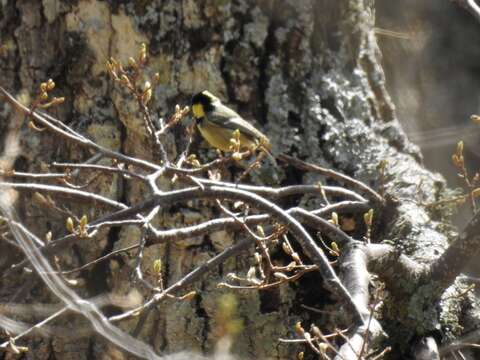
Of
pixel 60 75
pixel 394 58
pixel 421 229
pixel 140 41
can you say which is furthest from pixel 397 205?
pixel 394 58

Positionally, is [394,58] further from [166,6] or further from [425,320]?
[425,320]

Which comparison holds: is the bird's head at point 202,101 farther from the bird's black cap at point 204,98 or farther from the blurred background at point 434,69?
the blurred background at point 434,69

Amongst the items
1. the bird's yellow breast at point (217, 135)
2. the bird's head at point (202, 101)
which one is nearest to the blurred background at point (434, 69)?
the bird's yellow breast at point (217, 135)

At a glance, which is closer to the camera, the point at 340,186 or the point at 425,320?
the point at 425,320

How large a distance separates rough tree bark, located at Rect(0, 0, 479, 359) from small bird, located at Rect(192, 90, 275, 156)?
0.13 ft

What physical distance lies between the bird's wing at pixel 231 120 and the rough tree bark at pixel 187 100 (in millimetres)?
41

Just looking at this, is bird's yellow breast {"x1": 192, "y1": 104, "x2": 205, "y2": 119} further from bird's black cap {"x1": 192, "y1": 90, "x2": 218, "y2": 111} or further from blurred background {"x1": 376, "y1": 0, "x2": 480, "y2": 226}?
blurred background {"x1": 376, "y1": 0, "x2": 480, "y2": 226}

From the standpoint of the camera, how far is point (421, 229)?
9.40 ft

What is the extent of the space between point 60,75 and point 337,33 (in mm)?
994

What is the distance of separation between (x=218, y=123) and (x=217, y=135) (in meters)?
0.05

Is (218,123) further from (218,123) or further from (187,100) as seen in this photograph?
(187,100)

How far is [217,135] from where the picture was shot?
337 cm

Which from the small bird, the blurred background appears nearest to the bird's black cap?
the small bird

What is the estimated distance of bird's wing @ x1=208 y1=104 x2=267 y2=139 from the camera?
121 inches
